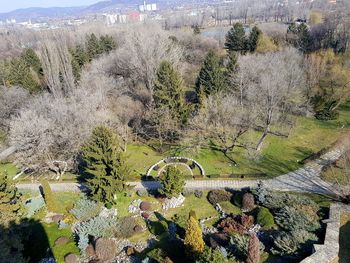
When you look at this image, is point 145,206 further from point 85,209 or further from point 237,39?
point 237,39

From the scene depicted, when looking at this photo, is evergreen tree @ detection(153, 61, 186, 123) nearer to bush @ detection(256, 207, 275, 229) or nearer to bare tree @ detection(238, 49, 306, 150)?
bare tree @ detection(238, 49, 306, 150)

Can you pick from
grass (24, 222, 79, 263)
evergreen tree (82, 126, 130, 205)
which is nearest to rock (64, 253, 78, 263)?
grass (24, 222, 79, 263)

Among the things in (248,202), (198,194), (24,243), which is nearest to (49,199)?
(24,243)

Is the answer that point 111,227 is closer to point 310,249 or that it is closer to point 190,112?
point 310,249

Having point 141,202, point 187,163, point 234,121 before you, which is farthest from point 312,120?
point 141,202

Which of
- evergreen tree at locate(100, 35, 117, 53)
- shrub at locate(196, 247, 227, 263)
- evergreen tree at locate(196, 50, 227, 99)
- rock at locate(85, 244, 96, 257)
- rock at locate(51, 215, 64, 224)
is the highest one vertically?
evergreen tree at locate(100, 35, 117, 53)

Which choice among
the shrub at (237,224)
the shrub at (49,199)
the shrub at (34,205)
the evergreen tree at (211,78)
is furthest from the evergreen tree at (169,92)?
the shrub at (34,205)

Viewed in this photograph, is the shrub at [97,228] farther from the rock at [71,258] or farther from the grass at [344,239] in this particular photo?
the grass at [344,239]
